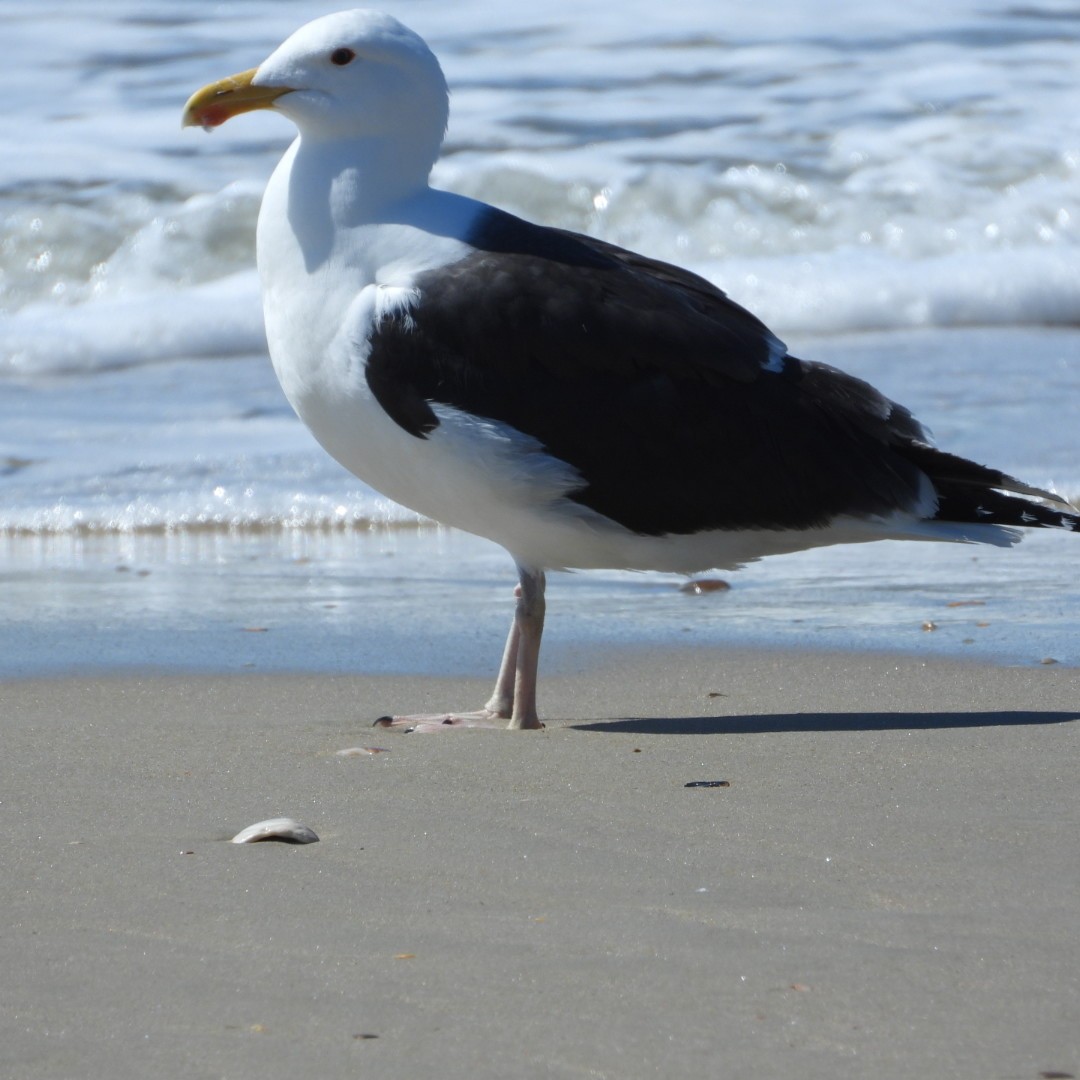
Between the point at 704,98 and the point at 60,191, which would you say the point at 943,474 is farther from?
the point at 704,98

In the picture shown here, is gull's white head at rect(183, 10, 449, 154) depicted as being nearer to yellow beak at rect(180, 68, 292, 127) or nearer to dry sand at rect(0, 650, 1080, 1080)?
yellow beak at rect(180, 68, 292, 127)

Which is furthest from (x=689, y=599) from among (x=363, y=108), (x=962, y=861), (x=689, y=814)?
(x=962, y=861)

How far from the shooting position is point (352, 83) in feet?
15.1

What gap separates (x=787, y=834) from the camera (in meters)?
3.14

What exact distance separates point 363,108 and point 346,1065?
9.73 ft

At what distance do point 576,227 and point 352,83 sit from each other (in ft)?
29.8

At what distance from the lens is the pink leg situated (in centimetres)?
434

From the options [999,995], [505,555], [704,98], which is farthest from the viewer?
[704,98]

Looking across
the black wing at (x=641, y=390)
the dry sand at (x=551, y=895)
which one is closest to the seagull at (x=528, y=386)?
the black wing at (x=641, y=390)

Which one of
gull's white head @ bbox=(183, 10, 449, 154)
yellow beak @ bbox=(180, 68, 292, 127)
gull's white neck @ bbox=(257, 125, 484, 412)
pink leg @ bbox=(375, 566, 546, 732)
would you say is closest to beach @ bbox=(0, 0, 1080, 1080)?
pink leg @ bbox=(375, 566, 546, 732)

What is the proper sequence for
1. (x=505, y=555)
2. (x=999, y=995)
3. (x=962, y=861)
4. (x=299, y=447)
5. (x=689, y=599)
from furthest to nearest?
(x=299, y=447) → (x=505, y=555) → (x=689, y=599) → (x=962, y=861) → (x=999, y=995)

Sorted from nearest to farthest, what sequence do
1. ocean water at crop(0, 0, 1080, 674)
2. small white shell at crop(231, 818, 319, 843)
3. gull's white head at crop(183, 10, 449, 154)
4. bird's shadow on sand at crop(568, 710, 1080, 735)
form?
small white shell at crop(231, 818, 319, 843) → bird's shadow on sand at crop(568, 710, 1080, 735) → gull's white head at crop(183, 10, 449, 154) → ocean water at crop(0, 0, 1080, 674)

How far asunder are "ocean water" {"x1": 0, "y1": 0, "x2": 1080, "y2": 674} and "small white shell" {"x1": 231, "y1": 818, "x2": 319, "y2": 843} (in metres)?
2.01

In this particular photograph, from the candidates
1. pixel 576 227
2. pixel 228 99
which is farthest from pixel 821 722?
pixel 576 227
